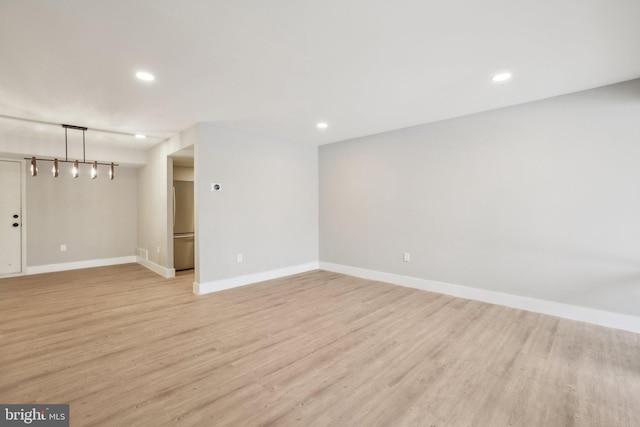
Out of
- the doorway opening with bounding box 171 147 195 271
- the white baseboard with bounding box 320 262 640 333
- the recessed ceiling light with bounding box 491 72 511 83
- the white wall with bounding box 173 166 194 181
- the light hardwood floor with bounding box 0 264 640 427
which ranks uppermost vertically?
the recessed ceiling light with bounding box 491 72 511 83

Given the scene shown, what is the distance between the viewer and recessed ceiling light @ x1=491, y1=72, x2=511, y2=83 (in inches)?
109

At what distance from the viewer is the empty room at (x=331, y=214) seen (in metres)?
1.91

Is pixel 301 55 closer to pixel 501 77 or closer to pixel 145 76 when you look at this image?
pixel 145 76

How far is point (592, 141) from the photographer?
3.14 metres

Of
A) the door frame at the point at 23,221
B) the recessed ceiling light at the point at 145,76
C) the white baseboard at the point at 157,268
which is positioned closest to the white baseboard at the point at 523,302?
the white baseboard at the point at 157,268

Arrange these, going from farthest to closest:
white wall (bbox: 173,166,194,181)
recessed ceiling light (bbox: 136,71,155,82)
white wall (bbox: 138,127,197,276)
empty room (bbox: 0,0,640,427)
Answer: white wall (bbox: 173,166,194,181)
white wall (bbox: 138,127,197,276)
recessed ceiling light (bbox: 136,71,155,82)
empty room (bbox: 0,0,640,427)

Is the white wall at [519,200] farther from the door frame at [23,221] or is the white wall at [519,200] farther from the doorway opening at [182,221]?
the door frame at [23,221]

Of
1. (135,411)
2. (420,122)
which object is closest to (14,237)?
(135,411)

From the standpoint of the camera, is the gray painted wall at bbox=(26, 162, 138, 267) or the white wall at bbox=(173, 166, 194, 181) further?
the white wall at bbox=(173, 166, 194, 181)

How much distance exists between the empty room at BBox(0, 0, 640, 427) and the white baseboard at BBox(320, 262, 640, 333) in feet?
0.08

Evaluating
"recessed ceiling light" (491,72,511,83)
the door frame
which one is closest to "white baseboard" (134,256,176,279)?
the door frame

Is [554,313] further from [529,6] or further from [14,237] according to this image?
[14,237]

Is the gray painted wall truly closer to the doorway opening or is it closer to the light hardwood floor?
the doorway opening

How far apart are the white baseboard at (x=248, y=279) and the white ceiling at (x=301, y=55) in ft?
8.39
